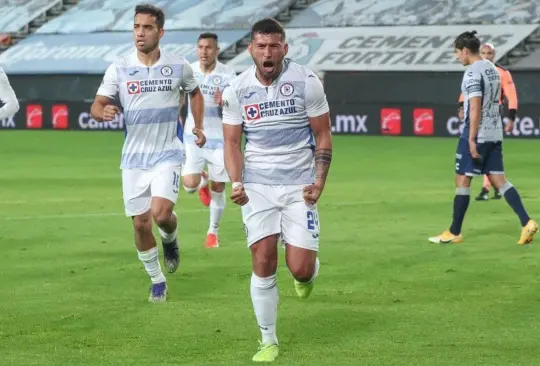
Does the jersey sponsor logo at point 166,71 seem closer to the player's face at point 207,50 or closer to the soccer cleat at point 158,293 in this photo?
the soccer cleat at point 158,293

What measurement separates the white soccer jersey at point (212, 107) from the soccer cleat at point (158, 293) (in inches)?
180

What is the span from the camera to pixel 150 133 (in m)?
10.3

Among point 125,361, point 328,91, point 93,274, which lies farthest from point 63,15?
point 125,361

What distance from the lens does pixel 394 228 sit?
1506 cm

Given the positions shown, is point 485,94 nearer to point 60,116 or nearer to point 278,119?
point 278,119

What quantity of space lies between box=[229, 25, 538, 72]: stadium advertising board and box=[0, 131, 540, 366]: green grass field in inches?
803

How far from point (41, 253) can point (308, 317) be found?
4606 millimetres

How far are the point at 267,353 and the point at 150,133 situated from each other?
3139mm

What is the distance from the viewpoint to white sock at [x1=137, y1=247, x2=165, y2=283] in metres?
10.1

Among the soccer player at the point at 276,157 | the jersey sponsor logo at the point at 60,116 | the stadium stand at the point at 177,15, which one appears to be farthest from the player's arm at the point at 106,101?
the stadium stand at the point at 177,15

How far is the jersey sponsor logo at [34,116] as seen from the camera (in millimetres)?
36938

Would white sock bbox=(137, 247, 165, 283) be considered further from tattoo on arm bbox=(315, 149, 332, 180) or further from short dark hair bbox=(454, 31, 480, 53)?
short dark hair bbox=(454, 31, 480, 53)

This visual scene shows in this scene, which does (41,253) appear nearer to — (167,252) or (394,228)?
(167,252)

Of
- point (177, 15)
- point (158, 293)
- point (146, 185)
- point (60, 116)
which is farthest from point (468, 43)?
point (177, 15)
